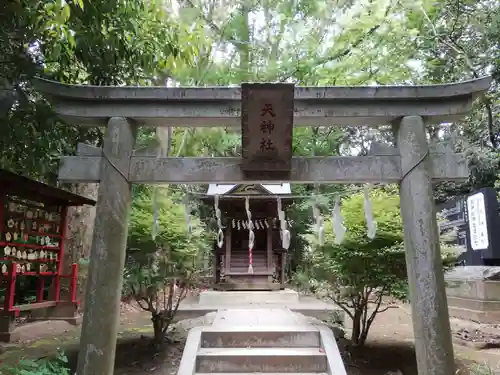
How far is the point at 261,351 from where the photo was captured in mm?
5840

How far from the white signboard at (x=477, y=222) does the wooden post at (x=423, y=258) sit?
7803 millimetres

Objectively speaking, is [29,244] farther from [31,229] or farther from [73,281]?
[73,281]

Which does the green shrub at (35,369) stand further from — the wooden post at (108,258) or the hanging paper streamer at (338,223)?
the hanging paper streamer at (338,223)

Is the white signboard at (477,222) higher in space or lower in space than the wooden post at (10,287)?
higher

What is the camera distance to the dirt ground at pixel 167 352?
6.18m

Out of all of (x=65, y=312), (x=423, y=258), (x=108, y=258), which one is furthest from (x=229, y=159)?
(x=65, y=312)

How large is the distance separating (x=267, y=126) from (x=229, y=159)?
575 millimetres

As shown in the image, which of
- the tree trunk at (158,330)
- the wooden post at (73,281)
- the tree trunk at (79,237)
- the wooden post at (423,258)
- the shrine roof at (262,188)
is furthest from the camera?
the shrine roof at (262,188)

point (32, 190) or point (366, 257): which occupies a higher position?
point (32, 190)

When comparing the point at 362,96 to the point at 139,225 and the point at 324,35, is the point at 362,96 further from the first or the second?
the point at 324,35

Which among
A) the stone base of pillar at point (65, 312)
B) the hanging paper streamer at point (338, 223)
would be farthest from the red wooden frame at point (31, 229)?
the hanging paper streamer at point (338, 223)

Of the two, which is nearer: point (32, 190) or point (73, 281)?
point (32, 190)

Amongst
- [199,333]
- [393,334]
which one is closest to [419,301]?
[199,333]

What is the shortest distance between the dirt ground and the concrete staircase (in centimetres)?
71
